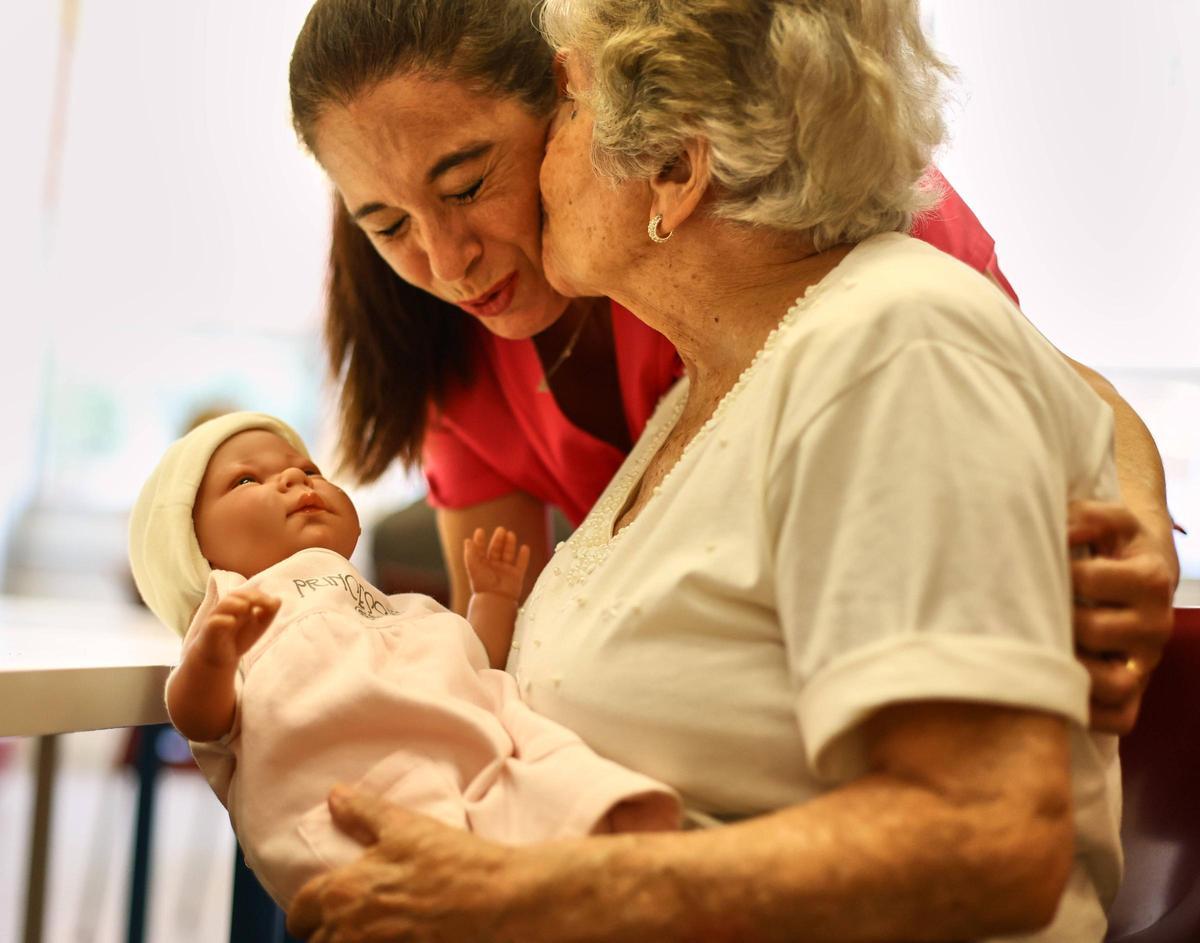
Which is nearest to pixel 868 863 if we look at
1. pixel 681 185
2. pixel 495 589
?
pixel 681 185

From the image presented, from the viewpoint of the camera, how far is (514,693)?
1.14 m

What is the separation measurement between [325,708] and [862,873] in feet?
1.71

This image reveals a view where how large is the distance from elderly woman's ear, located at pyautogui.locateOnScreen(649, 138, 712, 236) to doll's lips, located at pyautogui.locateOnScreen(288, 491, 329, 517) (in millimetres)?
536

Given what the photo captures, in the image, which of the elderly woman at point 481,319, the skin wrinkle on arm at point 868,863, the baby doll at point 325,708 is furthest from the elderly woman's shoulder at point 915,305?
the baby doll at point 325,708

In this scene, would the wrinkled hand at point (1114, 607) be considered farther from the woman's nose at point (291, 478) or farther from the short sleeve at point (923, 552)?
the woman's nose at point (291, 478)

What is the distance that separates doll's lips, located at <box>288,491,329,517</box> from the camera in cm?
139

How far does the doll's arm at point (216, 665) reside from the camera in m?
1.03

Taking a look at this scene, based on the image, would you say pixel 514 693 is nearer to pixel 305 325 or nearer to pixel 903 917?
pixel 903 917

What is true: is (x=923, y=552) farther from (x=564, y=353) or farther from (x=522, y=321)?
(x=564, y=353)

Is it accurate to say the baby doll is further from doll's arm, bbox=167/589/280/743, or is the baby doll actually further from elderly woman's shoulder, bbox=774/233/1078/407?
elderly woman's shoulder, bbox=774/233/1078/407

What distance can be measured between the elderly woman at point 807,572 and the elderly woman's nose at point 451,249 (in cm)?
29

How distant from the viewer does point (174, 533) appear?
1.36m

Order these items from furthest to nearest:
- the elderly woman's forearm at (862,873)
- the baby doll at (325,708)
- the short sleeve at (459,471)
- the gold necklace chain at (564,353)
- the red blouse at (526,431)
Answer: the short sleeve at (459,471) → the gold necklace chain at (564,353) → the red blouse at (526,431) → the baby doll at (325,708) → the elderly woman's forearm at (862,873)

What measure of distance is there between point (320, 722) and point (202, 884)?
275 centimetres
